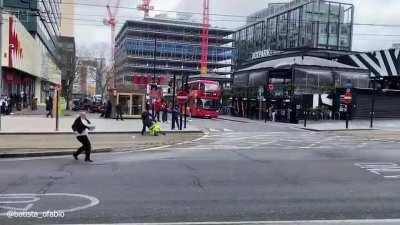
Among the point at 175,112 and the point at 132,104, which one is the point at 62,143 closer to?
the point at 175,112

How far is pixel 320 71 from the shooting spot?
62.2 metres

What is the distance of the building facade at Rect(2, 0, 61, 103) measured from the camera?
4706 centimetres

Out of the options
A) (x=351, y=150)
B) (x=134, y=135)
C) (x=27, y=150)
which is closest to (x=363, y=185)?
(x=351, y=150)

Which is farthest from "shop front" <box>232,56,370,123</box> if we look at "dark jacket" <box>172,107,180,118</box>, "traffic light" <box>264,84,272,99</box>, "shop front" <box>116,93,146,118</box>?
"dark jacket" <box>172,107,180,118</box>

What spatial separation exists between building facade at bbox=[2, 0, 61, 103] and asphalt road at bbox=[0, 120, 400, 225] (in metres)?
29.7

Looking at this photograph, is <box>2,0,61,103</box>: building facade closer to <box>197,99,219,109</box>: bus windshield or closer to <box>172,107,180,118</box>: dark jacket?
<box>197,99,219,109</box>: bus windshield

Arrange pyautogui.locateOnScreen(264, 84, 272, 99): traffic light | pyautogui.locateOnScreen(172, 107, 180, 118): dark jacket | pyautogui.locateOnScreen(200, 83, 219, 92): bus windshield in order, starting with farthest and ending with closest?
1. pyautogui.locateOnScreen(200, 83, 219, 92): bus windshield
2. pyautogui.locateOnScreen(264, 84, 272, 99): traffic light
3. pyautogui.locateOnScreen(172, 107, 180, 118): dark jacket

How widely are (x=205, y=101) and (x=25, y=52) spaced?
1796 cm

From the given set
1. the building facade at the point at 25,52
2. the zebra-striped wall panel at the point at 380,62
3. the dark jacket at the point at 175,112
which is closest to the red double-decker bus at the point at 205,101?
the building facade at the point at 25,52

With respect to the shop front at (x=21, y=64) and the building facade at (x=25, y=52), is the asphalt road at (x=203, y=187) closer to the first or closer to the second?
the shop front at (x=21, y=64)

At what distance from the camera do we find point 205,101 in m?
59.5

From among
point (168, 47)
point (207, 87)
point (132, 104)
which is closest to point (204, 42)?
point (168, 47)

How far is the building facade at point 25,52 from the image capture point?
47.1 meters

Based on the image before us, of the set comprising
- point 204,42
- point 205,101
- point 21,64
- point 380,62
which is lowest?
point 205,101
